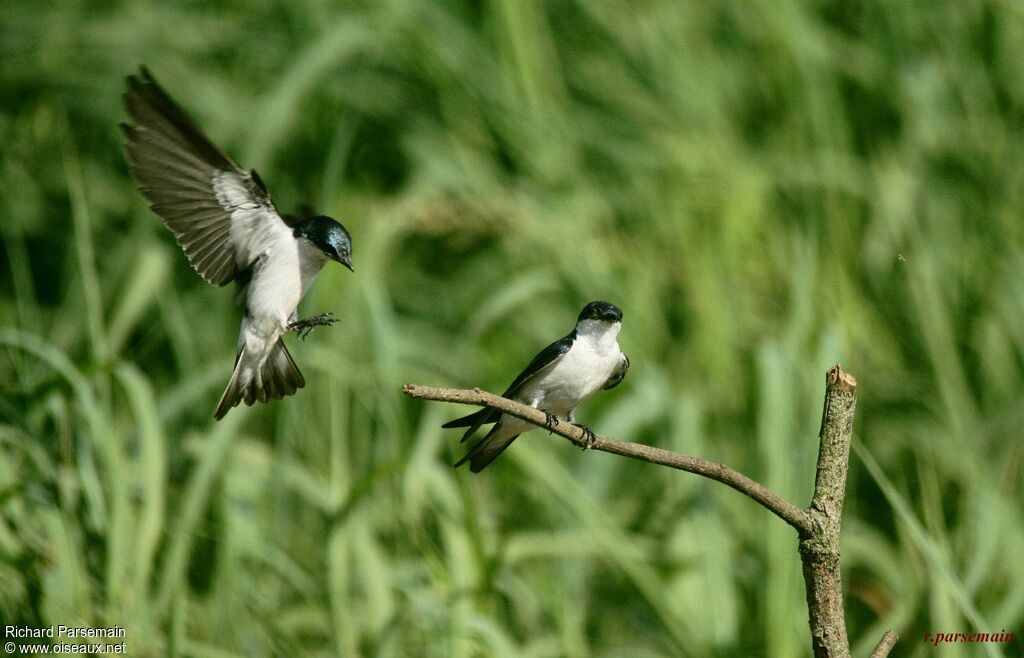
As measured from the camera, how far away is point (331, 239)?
5.34 feet

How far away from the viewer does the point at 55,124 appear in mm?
5023

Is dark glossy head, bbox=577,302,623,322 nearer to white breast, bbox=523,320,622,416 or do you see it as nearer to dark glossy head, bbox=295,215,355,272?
white breast, bbox=523,320,622,416

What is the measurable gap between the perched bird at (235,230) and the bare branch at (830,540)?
2.34 feet

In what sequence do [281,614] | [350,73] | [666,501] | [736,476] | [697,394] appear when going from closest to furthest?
[736,476] → [281,614] → [666,501] → [697,394] → [350,73]

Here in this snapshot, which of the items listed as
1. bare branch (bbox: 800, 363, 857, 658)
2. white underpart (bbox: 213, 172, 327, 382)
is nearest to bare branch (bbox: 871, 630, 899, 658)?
bare branch (bbox: 800, 363, 857, 658)

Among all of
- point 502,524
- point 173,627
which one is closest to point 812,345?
point 502,524

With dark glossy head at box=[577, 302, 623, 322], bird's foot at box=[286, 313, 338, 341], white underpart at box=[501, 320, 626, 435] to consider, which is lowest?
bird's foot at box=[286, 313, 338, 341]

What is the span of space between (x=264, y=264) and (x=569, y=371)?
84 cm

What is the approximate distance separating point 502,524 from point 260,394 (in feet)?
7.07

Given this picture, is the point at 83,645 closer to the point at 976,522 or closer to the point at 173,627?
the point at 173,627

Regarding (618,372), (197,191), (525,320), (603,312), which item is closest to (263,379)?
(197,191)

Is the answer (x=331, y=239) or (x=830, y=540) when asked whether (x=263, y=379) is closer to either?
(x=331, y=239)

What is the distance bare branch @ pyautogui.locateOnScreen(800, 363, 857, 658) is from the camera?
58.6 inches

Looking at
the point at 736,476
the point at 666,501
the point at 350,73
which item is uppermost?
the point at 350,73
